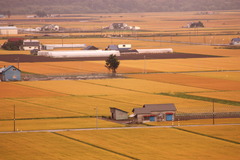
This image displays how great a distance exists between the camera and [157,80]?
64.4 metres

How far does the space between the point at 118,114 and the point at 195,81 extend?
20.3m

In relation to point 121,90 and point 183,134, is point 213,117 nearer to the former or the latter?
point 183,134

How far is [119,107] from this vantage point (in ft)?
157

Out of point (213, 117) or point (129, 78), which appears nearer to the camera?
point (213, 117)

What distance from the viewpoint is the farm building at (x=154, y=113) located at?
43.8 metres

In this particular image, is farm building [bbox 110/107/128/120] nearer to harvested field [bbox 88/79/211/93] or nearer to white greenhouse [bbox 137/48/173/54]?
harvested field [bbox 88/79/211/93]

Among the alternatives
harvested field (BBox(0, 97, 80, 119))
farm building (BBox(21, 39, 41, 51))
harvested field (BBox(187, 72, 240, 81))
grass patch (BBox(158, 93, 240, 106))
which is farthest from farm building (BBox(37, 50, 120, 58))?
harvested field (BBox(0, 97, 80, 119))

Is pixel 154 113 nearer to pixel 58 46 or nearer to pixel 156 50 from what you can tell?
pixel 156 50

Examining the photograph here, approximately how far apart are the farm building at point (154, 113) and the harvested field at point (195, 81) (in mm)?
13863

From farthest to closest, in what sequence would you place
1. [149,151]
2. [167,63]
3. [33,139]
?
[167,63]
[33,139]
[149,151]

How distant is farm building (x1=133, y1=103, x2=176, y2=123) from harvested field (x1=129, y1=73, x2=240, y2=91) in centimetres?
1386

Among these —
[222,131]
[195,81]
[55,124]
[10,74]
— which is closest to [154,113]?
[222,131]

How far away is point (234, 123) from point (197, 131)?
11.9 ft

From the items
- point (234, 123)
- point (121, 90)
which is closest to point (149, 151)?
point (234, 123)
